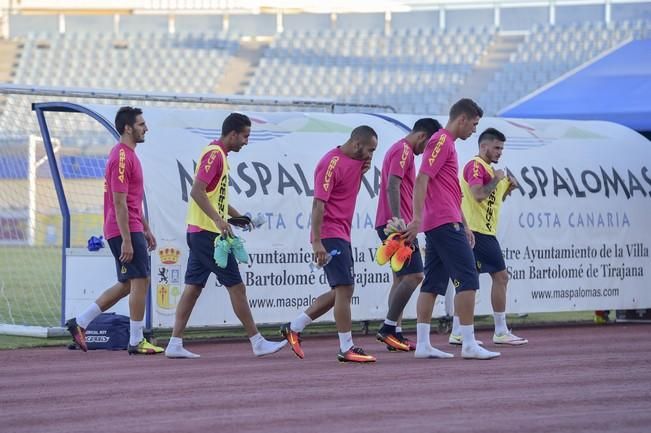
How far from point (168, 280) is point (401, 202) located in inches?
97.1

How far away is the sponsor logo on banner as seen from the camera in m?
12.9

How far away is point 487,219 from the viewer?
12.7 meters

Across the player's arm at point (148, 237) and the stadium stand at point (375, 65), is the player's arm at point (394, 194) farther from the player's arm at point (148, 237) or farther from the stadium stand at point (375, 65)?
the stadium stand at point (375, 65)

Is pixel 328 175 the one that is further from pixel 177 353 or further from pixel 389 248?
pixel 177 353

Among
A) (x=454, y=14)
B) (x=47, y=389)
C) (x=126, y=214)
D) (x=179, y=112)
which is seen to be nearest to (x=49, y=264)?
(x=179, y=112)

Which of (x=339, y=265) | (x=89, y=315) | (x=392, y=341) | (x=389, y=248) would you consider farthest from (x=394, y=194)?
(x=89, y=315)

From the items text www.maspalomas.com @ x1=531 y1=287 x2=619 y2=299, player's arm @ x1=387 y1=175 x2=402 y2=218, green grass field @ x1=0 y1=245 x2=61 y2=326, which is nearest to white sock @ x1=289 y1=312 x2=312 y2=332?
player's arm @ x1=387 y1=175 x2=402 y2=218

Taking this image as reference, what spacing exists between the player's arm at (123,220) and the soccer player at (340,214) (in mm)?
1763

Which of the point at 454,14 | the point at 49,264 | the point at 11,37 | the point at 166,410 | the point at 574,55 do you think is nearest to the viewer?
the point at 166,410

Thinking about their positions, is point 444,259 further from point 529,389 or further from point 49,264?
point 49,264

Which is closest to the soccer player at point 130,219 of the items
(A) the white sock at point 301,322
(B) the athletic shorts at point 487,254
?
(A) the white sock at point 301,322

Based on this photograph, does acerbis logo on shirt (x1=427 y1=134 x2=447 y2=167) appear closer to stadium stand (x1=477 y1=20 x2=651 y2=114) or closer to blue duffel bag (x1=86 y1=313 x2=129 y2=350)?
blue duffel bag (x1=86 y1=313 x2=129 y2=350)

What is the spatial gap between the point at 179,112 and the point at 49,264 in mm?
14801

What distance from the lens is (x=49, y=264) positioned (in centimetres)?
2770
